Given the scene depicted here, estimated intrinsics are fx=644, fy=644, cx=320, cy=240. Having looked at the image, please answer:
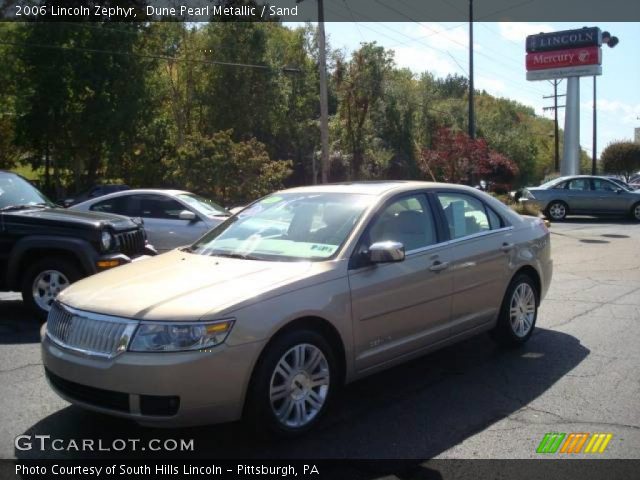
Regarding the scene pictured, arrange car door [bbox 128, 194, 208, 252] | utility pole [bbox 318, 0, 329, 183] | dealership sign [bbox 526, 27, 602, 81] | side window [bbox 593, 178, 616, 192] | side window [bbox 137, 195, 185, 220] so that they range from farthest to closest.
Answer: dealership sign [bbox 526, 27, 602, 81] → side window [bbox 593, 178, 616, 192] → utility pole [bbox 318, 0, 329, 183] → side window [bbox 137, 195, 185, 220] → car door [bbox 128, 194, 208, 252]

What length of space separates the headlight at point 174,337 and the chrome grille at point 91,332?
76 millimetres

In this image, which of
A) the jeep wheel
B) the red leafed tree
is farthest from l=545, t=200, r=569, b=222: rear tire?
the jeep wheel

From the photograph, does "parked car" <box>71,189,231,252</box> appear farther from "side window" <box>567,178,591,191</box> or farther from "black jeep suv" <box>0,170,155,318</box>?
"side window" <box>567,178,591,191</box>

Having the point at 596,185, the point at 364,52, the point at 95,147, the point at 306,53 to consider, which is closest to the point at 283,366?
the point at 596,185

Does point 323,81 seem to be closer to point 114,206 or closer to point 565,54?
point 114,206

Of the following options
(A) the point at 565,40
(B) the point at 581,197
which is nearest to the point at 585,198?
(B) the point at 581,197

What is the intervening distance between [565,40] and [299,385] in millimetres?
44407

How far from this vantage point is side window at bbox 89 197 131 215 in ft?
37.2

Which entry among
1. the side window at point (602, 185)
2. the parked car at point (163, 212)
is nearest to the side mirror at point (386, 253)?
the parked car at point (163, 212)

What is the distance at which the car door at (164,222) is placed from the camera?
11.2 m

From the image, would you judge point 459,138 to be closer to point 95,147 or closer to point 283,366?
point 95,147

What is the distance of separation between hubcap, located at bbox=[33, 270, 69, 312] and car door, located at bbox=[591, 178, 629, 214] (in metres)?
19.8

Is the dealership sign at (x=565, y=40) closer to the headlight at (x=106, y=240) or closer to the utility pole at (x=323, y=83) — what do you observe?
the utility pole at (x=323, y=83)

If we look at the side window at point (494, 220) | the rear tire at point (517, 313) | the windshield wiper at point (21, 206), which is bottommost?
the rear tire at point (517, 313)
